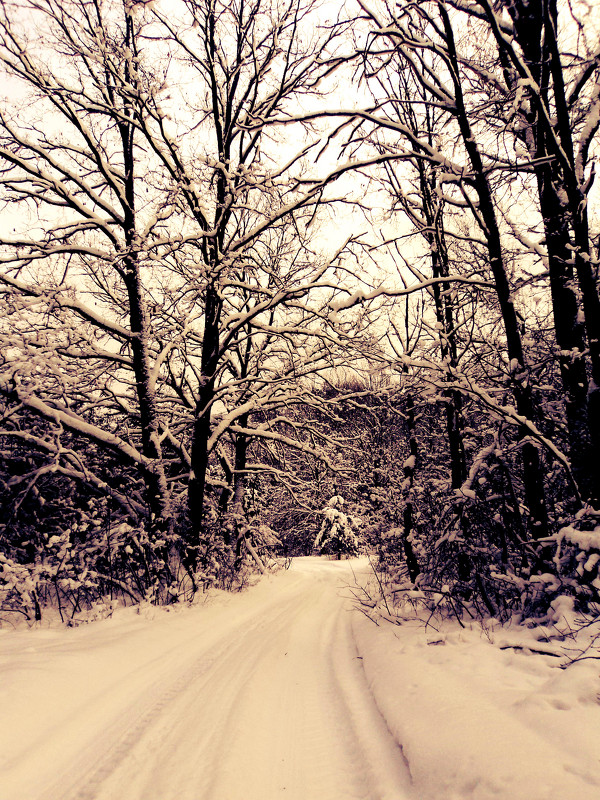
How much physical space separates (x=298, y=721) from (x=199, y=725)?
0.72m

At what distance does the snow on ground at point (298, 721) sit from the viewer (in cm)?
220

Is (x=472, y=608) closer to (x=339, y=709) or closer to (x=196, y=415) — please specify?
(x=339, y=709)

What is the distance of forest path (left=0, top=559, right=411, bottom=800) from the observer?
2.37 m

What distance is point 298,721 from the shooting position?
3195 mm

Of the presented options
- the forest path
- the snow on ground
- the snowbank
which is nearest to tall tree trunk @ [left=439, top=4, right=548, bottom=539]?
the snow on ground

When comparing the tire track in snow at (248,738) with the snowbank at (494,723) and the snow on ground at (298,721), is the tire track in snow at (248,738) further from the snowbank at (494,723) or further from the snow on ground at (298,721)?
the snowbank at (494,723)

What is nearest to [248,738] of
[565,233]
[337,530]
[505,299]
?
[505,299]

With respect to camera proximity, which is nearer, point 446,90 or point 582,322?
point 582,322

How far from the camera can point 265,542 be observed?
15.0 meters

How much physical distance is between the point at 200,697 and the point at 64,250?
793 centimetres

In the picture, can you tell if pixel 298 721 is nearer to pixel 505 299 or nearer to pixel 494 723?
pixel 494 723

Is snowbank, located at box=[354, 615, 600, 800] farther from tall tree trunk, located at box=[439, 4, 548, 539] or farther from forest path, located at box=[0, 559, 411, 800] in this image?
tall tree trunk, located at box=[439, 4, 548, 539]

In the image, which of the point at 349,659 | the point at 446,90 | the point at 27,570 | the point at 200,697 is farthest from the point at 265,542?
the point at 446,90

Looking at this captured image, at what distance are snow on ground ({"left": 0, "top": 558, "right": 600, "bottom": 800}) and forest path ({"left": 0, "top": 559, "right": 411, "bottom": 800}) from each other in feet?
0.04
